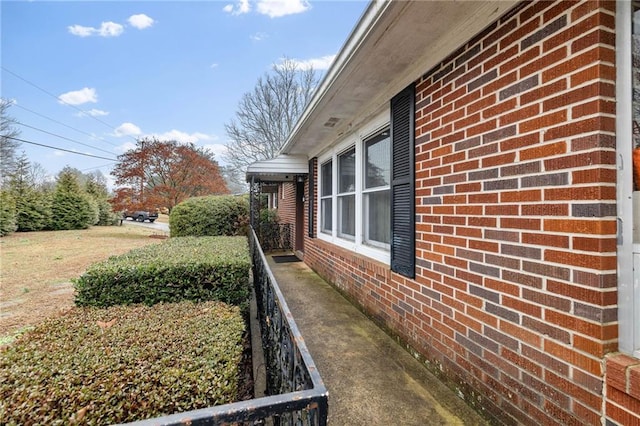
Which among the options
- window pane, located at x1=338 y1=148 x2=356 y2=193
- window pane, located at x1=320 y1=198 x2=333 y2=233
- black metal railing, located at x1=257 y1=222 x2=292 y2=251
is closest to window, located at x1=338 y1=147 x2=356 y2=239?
window pane, located at x1=338 y1=148 x2=356 y2=193

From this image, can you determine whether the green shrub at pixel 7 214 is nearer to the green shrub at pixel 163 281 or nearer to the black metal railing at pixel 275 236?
the black metal railing at pixel 275 236

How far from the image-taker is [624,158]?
1.39 meters

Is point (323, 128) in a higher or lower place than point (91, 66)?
lower

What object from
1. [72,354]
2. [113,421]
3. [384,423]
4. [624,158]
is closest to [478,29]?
[624,158]

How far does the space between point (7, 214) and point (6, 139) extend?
35.9 feet

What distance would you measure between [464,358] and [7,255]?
1322 centimetres

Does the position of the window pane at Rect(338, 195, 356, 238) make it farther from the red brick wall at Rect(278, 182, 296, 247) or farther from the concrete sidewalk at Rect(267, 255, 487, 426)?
the red brick wall at Rect(278, 182, 296, 247)

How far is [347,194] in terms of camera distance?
15.7 feet

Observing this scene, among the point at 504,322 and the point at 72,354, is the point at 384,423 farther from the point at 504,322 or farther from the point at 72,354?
the point at 72,354

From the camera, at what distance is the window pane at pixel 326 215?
5.84 m

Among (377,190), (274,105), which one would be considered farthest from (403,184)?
(274,105)

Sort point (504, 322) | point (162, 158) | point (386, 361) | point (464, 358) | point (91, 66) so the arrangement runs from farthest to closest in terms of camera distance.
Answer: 1. point (91, 66)
2. point (162, 158)
3. point (386, 361)
4. point (464, 358)
5. point (504, 322)

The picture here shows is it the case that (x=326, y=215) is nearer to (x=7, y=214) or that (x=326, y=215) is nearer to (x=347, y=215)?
(x=347, y=215)

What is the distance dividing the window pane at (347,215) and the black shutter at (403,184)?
1.47 metres
